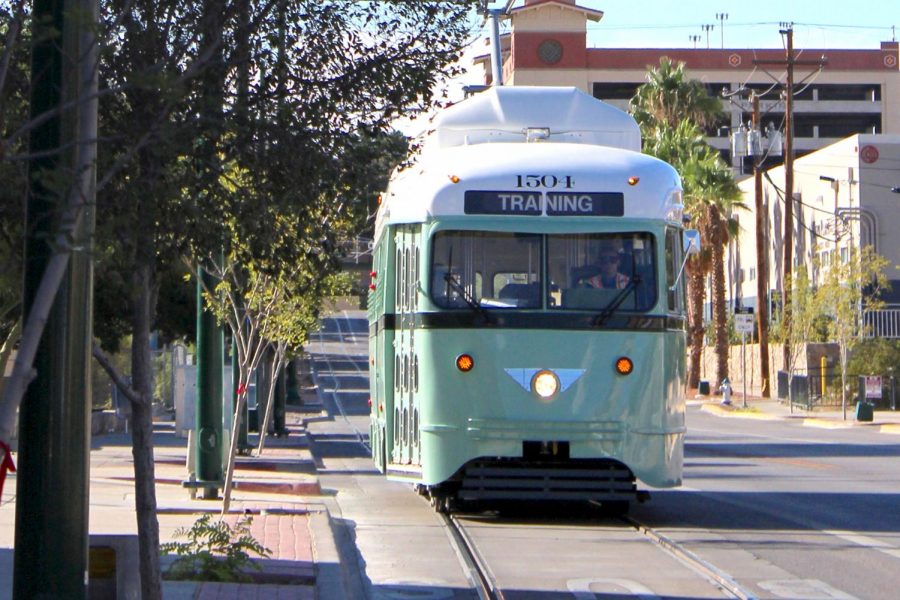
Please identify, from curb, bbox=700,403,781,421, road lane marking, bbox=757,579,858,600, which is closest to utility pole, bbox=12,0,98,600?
road lane marking, bbox=757,579,858,600

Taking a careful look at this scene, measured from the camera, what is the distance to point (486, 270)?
12.1 meters

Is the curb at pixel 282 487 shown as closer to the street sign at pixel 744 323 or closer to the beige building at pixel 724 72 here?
the street sign at pixel 744 323

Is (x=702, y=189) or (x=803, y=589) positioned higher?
(x=702, y=189)

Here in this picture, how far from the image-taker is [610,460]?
39.4 feet

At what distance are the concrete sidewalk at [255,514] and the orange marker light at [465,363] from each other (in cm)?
187

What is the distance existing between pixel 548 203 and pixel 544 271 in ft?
2.06

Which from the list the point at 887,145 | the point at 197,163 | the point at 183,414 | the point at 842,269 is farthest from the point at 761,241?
the point at 197,163

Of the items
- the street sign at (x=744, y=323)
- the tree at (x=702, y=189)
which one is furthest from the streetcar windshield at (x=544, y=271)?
the tree at (x=702, y=189)

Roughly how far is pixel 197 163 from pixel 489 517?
7.86 metres

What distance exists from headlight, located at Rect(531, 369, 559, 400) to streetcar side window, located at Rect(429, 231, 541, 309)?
2.06 ft

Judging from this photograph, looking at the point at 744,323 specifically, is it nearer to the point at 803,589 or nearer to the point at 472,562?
the point at 472,562

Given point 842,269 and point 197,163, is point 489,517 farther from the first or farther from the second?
point 842,269

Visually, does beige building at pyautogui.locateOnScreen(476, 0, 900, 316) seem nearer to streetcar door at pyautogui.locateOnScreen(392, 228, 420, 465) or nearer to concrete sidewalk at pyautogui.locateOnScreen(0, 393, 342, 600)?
concrete sidewalk at pyautogui.locateOnScreen(0, 393, 342, 600)

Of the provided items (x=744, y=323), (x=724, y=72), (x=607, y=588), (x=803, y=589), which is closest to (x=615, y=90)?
(x=724, y=72)
